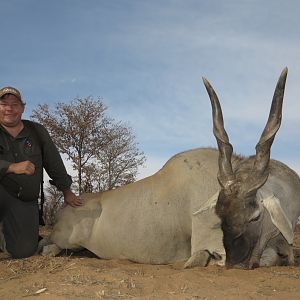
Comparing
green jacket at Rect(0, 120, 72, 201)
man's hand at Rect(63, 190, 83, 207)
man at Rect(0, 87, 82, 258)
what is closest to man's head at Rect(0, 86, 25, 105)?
man at Rect(0, 87, 82, 258)

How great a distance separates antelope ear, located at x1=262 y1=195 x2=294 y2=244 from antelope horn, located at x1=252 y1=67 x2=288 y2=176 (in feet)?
0.94

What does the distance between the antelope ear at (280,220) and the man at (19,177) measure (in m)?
2.40

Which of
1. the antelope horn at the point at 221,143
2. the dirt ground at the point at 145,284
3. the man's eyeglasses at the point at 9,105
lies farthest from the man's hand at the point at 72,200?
the antelope horn at the point at 221,143

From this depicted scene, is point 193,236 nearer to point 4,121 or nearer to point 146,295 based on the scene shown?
point 146,295

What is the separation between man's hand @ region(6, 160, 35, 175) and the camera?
15.9 feet

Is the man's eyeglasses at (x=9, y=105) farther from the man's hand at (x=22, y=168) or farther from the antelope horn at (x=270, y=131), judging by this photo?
the antelope horn at (x=270, y=131)

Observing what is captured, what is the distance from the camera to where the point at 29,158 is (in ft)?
17.5

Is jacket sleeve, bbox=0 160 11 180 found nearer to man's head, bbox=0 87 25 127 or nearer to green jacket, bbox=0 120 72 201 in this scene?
green jacket, bbox=0 120 72 201

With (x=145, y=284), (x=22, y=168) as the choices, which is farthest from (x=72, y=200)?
(x=145, y=284)

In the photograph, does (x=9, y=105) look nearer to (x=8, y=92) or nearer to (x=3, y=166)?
(x=8, y=92)

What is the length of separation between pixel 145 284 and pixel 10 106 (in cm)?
275

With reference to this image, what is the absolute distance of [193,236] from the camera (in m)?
4.90

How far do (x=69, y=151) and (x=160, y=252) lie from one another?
9075 mm

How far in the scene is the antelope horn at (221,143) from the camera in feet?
14.5
